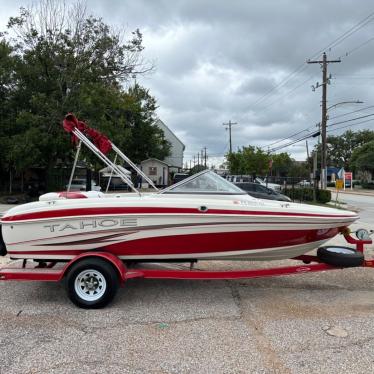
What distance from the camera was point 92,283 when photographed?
512 cm

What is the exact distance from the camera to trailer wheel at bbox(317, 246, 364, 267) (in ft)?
17.8

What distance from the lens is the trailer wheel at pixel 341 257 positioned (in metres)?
5.43

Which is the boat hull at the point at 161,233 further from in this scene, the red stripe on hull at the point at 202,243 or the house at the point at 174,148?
the house at the point at 174,148

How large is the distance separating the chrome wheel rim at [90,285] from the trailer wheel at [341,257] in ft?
9.81

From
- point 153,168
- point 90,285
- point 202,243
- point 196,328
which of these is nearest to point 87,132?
point 90,285

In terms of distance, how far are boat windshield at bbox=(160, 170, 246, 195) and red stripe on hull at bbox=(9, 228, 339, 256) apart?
703mm

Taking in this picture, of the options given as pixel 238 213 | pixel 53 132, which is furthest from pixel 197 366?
pixel 53 132

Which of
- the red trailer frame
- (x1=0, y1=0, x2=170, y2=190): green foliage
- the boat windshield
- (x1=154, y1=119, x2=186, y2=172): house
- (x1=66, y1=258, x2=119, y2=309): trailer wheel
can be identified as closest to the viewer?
(x1=66, y1=258, x2=119, y2=309): trailer wheel

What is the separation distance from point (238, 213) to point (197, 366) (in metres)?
2.06

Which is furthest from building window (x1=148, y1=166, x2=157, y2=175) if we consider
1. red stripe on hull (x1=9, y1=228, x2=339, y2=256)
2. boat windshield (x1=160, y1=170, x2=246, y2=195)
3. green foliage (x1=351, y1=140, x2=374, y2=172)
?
red stripe on hull (x1=9, y1=228, x2=339, y2=256)

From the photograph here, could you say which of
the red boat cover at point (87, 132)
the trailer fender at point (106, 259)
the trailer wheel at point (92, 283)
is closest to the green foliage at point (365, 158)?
the red boat cover at point (87, 132)

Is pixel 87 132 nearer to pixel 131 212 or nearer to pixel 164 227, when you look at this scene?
pixel 131 212

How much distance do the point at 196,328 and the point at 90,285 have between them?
1505 millimetres

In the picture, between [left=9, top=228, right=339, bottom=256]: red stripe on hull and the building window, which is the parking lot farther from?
the building window
